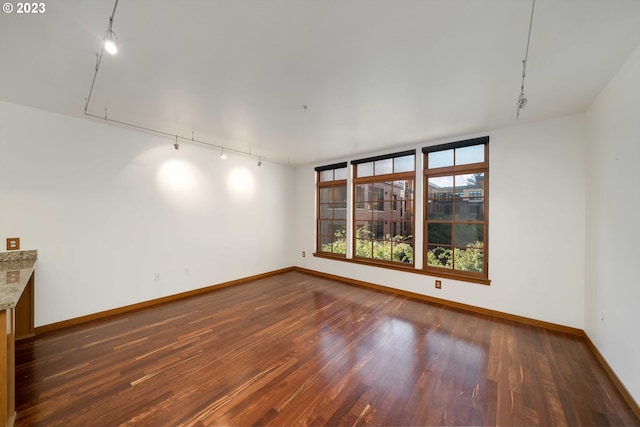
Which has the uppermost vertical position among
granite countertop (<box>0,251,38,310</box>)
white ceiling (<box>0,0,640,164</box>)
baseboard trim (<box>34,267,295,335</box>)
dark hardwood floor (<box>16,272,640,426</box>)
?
white ceiling (<box>0,0,640,164</box>)

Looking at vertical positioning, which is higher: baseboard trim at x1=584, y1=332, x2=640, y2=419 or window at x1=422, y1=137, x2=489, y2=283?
window at x1=422, y1=137, x2=489, y2=283

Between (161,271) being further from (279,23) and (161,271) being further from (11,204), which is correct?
(279,23)

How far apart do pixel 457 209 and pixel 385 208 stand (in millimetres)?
1231

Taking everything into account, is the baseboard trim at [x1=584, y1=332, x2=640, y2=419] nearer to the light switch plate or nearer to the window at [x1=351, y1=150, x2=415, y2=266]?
the window at [x1=351, y1=150, x2=415, y2=266]

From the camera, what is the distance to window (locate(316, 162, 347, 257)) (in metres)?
5.14

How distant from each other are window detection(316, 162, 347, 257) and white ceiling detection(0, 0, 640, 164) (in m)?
2.23

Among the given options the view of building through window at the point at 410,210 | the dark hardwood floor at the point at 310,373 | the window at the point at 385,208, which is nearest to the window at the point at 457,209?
the view of building through window at the point at 410,210

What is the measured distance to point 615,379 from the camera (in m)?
1.94

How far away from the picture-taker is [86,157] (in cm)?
302

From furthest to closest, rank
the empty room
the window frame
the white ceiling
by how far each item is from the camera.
A: the window frame, the empty room, the white ceiling

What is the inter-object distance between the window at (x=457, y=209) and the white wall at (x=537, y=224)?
138mm

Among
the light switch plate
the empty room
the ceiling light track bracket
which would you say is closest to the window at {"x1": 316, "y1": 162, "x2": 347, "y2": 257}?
the empty room

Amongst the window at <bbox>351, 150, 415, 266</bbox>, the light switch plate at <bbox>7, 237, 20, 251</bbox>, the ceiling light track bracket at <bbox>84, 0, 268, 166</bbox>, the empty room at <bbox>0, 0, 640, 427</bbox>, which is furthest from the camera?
the window at <bbox>351, 150, 415, 266</bbox>

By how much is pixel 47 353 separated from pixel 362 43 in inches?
161
